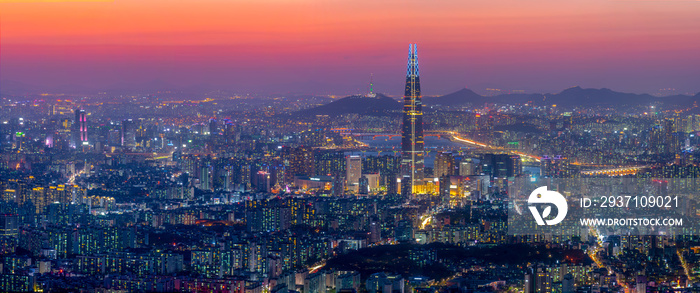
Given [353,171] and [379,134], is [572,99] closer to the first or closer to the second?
[379,134]

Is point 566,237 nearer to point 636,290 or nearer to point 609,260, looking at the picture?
point 609,260

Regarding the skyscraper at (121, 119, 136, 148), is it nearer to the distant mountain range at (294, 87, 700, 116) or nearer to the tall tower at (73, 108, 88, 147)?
the tall tower at (73, 108, 88, 147)

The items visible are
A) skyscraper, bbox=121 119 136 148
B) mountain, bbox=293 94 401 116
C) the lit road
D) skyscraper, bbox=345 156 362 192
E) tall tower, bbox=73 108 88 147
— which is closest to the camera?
skyscraper, bbox=345 156 362 192

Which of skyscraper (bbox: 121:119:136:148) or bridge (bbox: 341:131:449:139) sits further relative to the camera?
skyscraper (bbox: 121:119:136:148)

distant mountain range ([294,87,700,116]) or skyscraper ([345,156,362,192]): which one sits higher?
distant mountain range ([294,87,700,116])

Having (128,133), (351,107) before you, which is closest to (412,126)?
(351,107)

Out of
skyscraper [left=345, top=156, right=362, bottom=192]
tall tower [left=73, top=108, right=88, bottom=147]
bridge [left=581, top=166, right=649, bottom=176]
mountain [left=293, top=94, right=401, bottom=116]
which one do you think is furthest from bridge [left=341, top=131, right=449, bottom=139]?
bridge [left=581, top=166, right=649, bottom=176]

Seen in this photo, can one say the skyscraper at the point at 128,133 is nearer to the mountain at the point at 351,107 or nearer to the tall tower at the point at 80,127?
the tall tower at the point at 80,127

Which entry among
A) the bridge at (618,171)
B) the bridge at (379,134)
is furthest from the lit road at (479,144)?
the bridge at (618,171)
